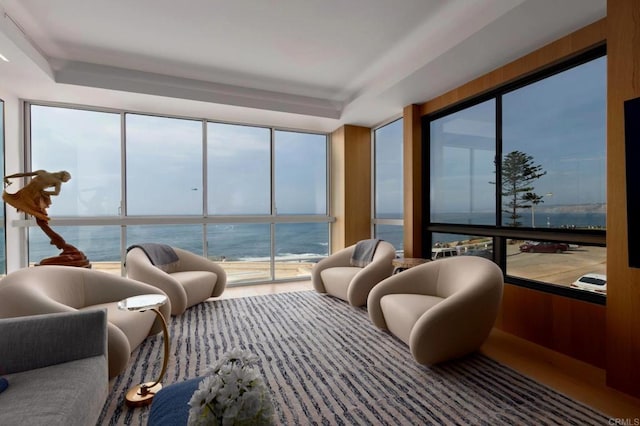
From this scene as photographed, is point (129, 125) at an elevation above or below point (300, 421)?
above

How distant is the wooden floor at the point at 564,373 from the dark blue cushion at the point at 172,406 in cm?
232

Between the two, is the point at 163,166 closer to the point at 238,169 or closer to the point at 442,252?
the point at 238,169

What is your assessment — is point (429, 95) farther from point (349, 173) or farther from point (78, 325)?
point (78, 325)

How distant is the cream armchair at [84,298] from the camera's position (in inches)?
76.7

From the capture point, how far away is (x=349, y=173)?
5414mm

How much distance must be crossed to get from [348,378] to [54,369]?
1.74 meters

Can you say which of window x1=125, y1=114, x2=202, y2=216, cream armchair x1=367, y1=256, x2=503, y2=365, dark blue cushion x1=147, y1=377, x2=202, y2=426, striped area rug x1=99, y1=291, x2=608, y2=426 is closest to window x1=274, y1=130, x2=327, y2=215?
window x1=125, y1=114, x2=202, y2=216

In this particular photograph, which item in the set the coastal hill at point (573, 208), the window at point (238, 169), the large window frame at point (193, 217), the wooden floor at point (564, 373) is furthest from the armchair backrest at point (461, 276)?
the window at point (238, 169)

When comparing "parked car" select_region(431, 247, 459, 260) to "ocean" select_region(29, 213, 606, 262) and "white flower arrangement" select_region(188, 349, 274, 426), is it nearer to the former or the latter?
"ocean" select_region(29, 213, 606, 262)

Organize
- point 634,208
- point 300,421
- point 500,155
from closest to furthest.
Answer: point 300,421 → point 634,208 → point 500,155

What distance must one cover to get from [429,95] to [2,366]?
451 centimetres

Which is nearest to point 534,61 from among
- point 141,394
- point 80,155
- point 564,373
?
point 564,373

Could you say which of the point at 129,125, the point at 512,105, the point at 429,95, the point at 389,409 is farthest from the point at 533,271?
the point at 129,125

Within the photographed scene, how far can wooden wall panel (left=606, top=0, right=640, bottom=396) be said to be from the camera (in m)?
1.96
